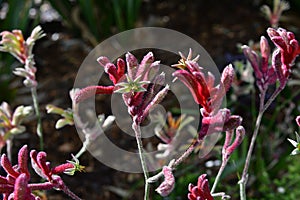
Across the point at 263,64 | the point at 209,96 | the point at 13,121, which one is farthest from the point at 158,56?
the point at 209,96

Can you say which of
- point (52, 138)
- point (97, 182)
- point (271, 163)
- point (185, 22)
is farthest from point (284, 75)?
point (185, 22)

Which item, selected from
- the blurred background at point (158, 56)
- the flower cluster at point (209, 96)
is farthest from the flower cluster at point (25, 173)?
the blurred background at point (158, 56)

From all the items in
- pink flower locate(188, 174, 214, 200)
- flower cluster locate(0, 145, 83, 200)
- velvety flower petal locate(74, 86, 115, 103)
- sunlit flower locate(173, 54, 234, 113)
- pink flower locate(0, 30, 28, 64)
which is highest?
pink flower locate(0, 30, 28, 64)

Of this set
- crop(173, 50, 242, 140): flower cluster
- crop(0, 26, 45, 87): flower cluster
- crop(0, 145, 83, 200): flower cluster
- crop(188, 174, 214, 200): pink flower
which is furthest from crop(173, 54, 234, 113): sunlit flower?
crop(0, 26, 45, 87): flower cluster

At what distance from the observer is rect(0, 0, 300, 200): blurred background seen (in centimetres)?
172

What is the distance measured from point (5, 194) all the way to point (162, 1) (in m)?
2.01

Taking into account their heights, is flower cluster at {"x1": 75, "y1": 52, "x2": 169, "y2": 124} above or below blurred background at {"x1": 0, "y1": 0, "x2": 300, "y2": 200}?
above

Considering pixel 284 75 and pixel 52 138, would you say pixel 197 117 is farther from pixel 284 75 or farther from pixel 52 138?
pixel 284 75

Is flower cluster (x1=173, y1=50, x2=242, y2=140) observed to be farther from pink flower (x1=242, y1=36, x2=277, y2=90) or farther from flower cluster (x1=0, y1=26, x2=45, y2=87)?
flower cluster (x1=0, y1=26, x2=45, y2=87)

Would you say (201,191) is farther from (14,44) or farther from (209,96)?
(14,44)

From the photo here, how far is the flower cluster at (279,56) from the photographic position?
90cm

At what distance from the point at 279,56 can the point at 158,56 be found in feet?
4.85

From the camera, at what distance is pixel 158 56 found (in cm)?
238

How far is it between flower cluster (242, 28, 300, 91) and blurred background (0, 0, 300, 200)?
15.5 inches
